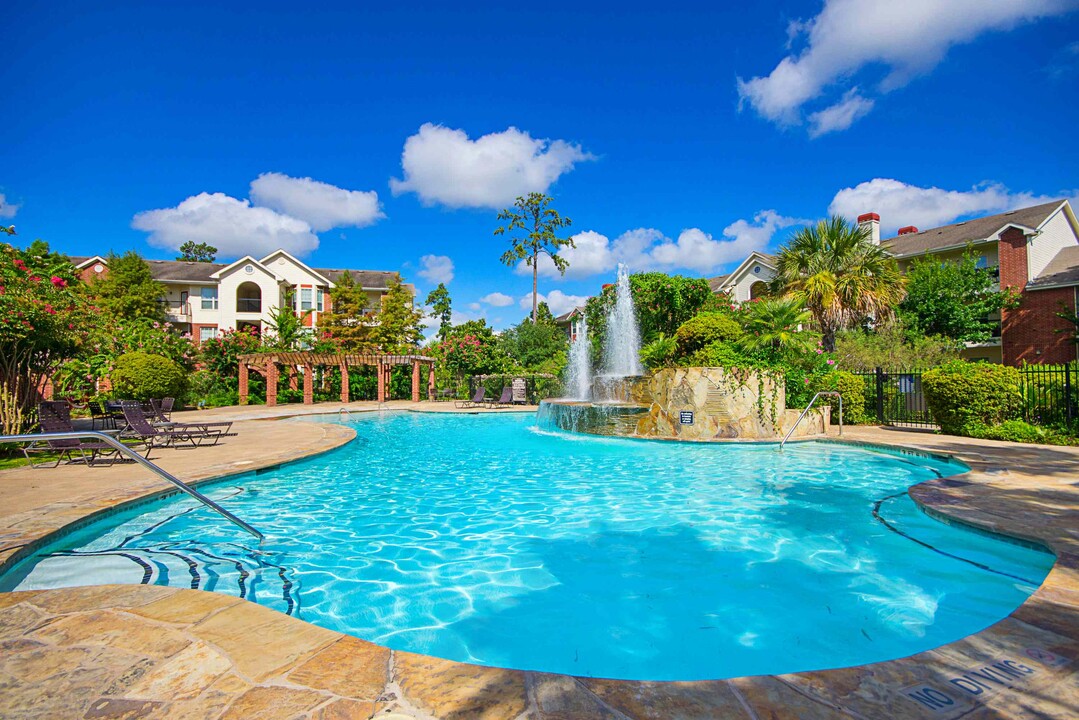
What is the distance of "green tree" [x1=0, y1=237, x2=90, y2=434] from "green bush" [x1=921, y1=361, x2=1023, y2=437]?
20216 millimetres

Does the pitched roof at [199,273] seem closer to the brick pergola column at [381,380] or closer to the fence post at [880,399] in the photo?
the brick pergola column at [381,380]

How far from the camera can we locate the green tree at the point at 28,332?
10016 millimetres

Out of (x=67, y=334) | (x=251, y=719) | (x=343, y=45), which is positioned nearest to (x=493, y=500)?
(x=251, y=719)

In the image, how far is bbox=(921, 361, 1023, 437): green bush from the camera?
1178 cm

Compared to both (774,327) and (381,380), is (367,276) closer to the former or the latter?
(381,380)

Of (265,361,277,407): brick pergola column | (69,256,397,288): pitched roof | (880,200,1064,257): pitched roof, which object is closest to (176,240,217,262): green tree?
(69,256,397,288): pitched roof

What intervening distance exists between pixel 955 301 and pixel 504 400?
22629 millimetres

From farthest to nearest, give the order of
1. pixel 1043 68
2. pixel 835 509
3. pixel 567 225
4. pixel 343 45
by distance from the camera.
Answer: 1. pixel 567 225
2. pixel 1043 68
3. pixel 343 45
4. pixel 835 509

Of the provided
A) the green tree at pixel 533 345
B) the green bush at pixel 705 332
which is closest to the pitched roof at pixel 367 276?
the green tree at pixel 533 345

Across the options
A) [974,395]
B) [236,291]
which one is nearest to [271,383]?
[236,291]

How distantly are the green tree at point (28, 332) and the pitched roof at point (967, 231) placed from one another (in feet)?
102

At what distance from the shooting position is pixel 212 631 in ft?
9.25

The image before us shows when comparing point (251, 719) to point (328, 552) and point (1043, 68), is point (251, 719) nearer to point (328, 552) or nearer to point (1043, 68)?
point (328, 552)

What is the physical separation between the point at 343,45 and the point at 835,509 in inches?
643
